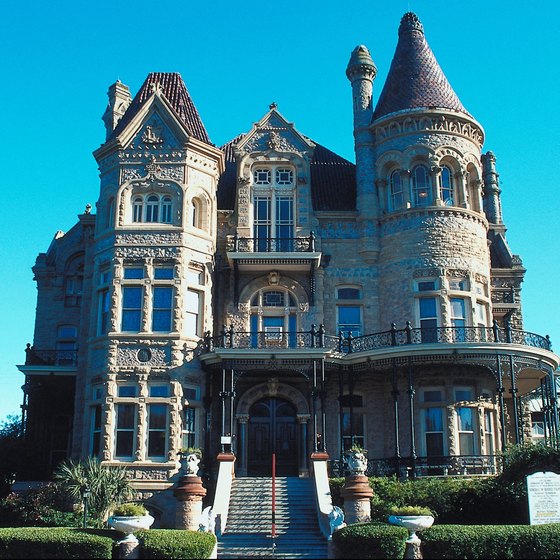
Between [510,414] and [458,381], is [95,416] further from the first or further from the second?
[510,414]

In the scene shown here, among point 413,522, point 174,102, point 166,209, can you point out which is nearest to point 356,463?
point 413,522

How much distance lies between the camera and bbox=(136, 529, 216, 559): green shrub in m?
17.2

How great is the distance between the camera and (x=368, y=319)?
95.9 ft

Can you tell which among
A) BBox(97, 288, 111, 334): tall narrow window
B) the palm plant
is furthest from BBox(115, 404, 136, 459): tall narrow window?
BBox(97, 288, 111, 334): tall narrow window

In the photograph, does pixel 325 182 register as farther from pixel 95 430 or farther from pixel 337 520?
pixel 337 520

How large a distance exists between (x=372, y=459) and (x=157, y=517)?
7.19 meters

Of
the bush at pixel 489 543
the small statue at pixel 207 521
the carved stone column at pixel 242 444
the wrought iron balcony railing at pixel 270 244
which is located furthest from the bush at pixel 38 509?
the bush at pixel 489 543

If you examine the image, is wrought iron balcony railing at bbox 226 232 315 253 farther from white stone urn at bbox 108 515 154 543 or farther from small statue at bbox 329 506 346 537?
white stone urn at bbox 108 515 154 543

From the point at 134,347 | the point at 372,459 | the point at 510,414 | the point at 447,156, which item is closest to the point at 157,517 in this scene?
the point at 134,347

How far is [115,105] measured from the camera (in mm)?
33438

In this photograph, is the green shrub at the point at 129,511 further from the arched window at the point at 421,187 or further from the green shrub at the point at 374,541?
the arched window at the point at 421,187

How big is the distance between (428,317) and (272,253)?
5966 millimetres

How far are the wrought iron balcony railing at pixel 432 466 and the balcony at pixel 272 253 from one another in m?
7.13

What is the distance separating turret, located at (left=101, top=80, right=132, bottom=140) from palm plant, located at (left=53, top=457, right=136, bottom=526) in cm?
1471
